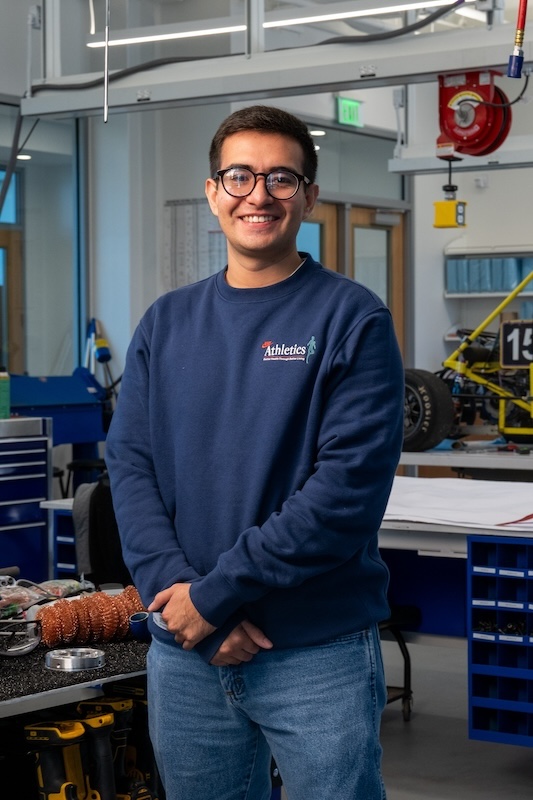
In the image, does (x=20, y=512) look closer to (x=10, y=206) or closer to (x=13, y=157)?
(x=13, y=157)

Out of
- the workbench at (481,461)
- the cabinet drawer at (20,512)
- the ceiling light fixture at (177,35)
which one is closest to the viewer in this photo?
the ceiling light fixture at (177,35)

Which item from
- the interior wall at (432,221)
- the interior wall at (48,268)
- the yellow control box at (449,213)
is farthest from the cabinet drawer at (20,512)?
the interior wall at (432,221)

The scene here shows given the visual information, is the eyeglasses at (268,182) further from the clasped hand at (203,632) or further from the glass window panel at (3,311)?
the glass window panel at (3,311)

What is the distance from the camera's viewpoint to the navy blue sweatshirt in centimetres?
145

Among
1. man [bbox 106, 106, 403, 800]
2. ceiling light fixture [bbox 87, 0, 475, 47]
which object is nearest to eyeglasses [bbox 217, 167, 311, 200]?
man [bbox 106, 106, 403, 800]

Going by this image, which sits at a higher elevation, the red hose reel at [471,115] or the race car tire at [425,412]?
the red hose reel at [471,115]

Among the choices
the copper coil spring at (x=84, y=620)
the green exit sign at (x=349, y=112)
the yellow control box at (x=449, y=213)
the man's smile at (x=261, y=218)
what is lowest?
the copper coil spring at (x=84, y=620)

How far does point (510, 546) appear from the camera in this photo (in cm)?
290

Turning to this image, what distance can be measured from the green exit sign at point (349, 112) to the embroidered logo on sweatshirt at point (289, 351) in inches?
273

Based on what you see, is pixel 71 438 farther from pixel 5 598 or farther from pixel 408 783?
pixel 5 598

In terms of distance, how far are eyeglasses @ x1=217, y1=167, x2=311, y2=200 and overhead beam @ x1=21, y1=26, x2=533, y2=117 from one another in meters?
2.69

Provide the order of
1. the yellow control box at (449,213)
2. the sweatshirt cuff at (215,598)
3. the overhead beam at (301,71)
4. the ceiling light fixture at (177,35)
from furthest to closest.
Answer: the yellow control box at (449,213) < the ceiling light fixture at (177,35) < the overhead beam at (301,71) < the sweatshirt cuff at (215,598)

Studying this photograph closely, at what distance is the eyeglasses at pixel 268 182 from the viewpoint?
154 centimetres

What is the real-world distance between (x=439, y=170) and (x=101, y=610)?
4.90 m
